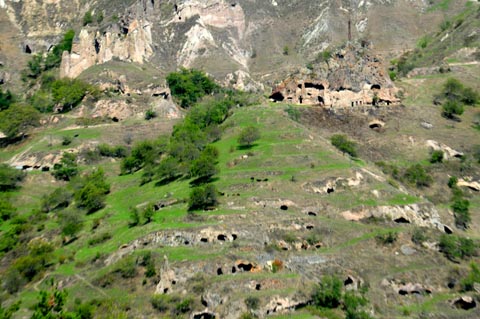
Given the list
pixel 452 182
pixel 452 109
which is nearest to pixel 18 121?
pixel 452 182

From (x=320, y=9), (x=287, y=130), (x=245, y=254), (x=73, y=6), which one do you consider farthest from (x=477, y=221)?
(x=73, y=6)

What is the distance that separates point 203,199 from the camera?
171ft

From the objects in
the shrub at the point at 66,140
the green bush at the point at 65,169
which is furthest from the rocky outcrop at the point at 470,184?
the shrub at the point at 66,140

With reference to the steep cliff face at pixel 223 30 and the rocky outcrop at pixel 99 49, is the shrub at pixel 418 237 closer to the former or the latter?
the steep cliff face at pixel 223 30

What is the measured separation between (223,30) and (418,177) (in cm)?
8066

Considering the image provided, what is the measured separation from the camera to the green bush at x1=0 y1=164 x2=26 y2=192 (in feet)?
229

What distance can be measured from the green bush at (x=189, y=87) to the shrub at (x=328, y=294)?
220ft

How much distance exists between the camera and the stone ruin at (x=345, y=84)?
84.6 m

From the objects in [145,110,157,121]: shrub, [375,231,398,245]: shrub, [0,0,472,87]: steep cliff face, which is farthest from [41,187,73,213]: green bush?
[0,0,472,87]: steep cliff face

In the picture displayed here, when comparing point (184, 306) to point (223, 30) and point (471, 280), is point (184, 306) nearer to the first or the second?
point (471, 280)

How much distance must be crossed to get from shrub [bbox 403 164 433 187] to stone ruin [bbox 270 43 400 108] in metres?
19.1

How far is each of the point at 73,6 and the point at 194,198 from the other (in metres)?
112

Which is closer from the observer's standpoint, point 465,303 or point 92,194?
point 465,303

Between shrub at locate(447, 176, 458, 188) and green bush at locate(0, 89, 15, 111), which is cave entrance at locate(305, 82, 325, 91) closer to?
shrub at locate(447, 176, 458, 188)
